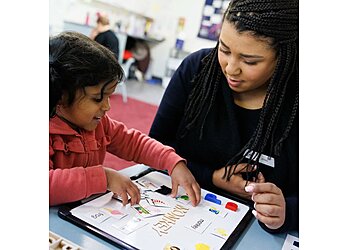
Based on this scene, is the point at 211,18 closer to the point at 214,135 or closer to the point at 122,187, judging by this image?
the point at 214,135

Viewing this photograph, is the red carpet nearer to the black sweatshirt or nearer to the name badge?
the black sweatshirt

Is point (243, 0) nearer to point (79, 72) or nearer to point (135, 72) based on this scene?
Answer: point (79, 72)

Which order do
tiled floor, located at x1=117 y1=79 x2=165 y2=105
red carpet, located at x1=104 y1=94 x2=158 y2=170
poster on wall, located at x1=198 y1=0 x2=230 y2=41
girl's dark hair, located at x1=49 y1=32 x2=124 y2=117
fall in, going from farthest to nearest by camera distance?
poster on wall, located at x1=198 y1=0 x2=230 y2=41 < tiled floor, located at x1=117 y1=79 x2=165 y2=105 < red carpet, located at x1=104 y1=94 x2=158 y2=170 < girl's dark hair, located at x1=49 y1=32 x2=124 y2=117

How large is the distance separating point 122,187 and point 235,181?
11.5 inches

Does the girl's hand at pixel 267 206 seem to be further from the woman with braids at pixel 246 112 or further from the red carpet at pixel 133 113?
the red carpet at pixel 133 113

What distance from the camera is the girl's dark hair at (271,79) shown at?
698 millimetres

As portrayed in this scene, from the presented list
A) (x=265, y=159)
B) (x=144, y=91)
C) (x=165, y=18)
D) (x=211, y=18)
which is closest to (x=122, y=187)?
(x=265, y=159)

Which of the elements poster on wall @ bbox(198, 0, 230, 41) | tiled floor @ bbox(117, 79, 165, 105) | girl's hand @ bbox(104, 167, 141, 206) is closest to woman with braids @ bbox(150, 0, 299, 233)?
girl's hand @ bbox(104, 167, 141, 206)

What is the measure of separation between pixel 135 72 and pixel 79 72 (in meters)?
4.66

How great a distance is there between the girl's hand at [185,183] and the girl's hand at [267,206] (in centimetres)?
12

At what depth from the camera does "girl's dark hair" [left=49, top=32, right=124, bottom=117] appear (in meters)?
0.65

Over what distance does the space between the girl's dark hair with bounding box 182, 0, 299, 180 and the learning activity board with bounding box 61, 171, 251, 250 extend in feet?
0.53

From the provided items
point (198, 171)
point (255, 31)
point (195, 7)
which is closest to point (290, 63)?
point (255, 31)

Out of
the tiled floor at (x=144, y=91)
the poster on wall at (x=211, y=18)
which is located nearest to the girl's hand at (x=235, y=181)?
the tiled floor at (x=144, y=91)
